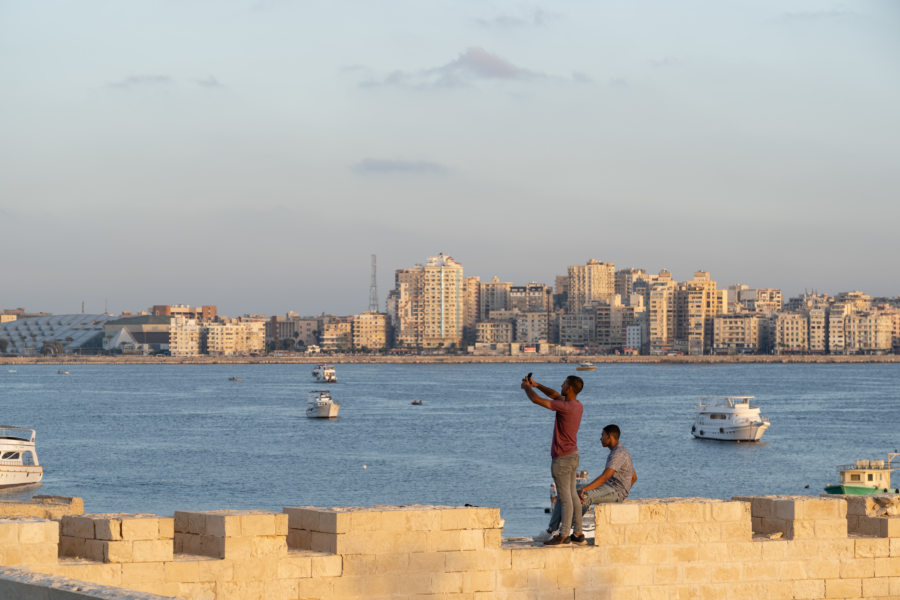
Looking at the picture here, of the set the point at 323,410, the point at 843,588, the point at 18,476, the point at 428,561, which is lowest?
the point at 323,410

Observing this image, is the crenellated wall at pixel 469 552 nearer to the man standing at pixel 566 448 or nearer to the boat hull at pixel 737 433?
the man standing at pixel 566 448

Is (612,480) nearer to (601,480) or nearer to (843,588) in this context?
(601,480)

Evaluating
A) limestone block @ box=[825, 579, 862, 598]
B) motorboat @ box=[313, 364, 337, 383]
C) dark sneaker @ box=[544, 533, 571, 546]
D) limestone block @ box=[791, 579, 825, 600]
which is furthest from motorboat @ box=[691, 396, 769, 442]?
motorboat @ box=[313, 364, 337, 383]

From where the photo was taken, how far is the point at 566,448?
9258mm

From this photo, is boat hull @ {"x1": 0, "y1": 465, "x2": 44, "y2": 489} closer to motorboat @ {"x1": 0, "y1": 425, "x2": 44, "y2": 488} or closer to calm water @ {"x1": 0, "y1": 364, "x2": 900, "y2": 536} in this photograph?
motorboat @ {"x1": 0, "y1": 425, "x2": 44, "y2": 488}

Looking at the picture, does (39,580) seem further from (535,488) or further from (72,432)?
(72,432)

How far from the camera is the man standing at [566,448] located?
29.9 feet

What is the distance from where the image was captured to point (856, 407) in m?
103

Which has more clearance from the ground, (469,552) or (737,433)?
(469,552)

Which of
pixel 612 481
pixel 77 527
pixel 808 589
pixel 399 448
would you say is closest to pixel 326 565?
pixel 77 527

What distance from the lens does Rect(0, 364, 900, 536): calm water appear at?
4566 centimetres

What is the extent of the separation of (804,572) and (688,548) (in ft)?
3.51

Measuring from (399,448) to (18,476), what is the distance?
21.3 meters

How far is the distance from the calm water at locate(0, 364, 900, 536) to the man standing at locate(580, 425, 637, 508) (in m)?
24.8
